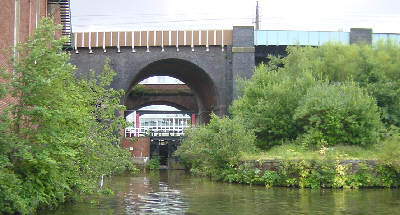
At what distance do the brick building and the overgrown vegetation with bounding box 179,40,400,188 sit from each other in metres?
12.9

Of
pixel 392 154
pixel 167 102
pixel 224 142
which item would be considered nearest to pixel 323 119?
Answer: pixel 392 154

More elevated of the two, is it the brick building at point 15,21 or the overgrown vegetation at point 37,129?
the brick building at point 15,21

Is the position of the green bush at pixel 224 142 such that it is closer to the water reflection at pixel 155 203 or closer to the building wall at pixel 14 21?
the water reflection at pixel 155 203

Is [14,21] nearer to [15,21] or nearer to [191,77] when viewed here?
[15,21]

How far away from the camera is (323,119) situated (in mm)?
29312

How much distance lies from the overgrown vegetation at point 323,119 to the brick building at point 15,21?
12.9m

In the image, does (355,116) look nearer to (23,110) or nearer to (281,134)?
(281,134)

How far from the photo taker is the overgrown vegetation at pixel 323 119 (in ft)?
82.8

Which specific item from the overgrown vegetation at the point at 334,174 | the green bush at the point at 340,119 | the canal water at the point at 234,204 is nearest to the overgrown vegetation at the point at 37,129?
the canal water at the point at 234,204

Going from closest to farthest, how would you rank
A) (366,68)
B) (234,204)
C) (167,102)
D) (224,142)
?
(234,204) → (224,142) → (366,68) → (167,102)

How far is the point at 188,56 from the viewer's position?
4500cm

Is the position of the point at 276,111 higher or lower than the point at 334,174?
higher

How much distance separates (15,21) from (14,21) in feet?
0.36

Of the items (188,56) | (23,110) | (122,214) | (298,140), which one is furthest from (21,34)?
(188,56)
